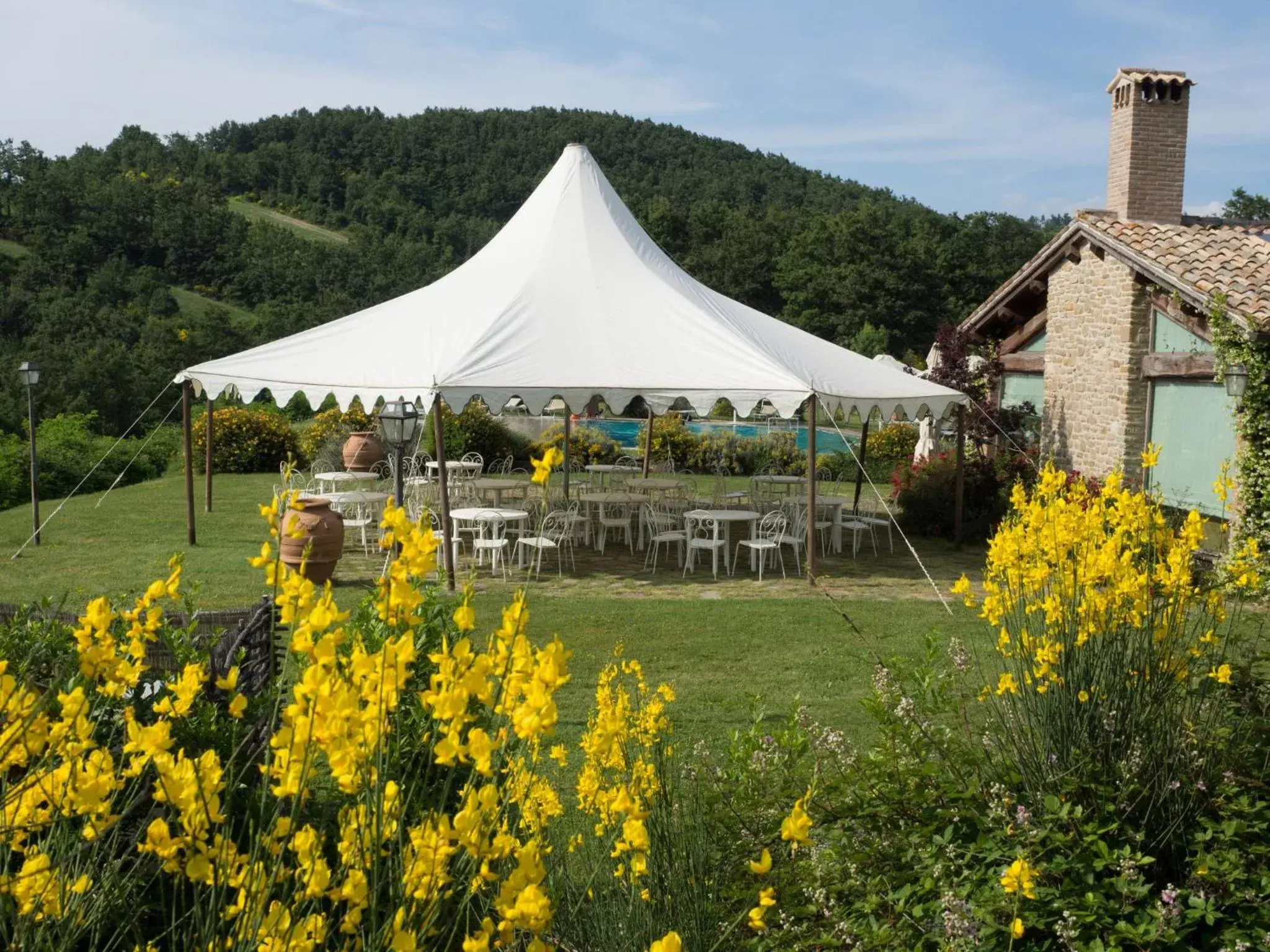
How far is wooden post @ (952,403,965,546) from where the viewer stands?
1182cm

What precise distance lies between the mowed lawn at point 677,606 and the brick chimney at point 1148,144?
14.6 feet

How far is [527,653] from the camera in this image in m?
1.68

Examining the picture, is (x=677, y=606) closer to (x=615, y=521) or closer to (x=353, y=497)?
(x=615, y=521)

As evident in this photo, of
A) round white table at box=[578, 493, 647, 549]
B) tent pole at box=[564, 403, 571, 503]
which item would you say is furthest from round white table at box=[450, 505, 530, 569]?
tent pole at box=[564, 403, 571, 503]

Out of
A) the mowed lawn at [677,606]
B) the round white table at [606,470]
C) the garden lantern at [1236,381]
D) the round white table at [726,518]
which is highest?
the garden lantern at [1236,381]

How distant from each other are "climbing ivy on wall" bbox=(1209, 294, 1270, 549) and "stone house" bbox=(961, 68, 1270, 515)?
0.13 meters

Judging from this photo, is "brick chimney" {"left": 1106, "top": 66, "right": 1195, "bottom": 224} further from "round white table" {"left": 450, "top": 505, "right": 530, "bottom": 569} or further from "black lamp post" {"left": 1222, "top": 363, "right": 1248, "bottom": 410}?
"round white table" {"left": 450, "top": 505, "right": 530, "bottom": 569}

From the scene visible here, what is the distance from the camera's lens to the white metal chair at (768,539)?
10137mm

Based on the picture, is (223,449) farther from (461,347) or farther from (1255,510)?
(1255,510)

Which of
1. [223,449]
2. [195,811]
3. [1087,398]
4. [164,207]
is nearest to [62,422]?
[223,449]

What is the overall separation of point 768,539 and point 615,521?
152 cm

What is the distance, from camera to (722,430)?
23.7 m

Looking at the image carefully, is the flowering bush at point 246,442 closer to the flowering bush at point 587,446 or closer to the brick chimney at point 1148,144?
the flowering bush at point 587,446

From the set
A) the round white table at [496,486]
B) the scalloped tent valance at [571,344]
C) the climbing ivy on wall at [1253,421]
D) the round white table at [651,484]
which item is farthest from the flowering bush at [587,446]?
the climbing ivy on wall at [1253,421]
